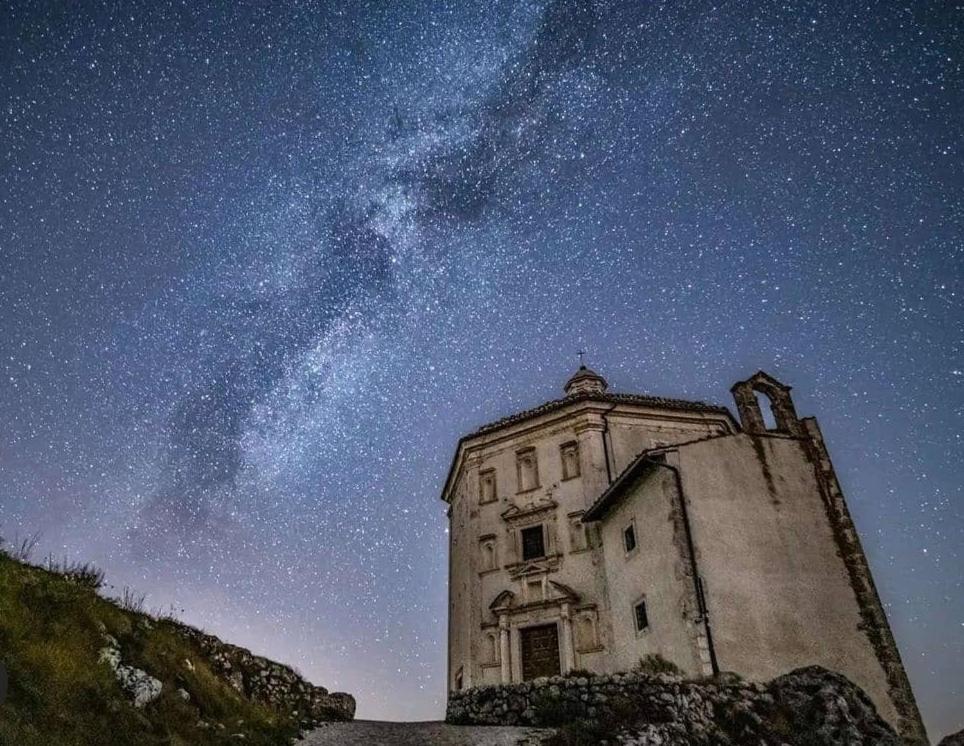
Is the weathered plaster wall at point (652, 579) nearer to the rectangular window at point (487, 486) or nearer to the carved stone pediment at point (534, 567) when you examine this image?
the carved stone pediment at point (534, 567)

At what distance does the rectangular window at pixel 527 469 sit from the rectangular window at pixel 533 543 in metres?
1.80

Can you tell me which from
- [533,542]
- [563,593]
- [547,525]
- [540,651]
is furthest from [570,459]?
[540,651]

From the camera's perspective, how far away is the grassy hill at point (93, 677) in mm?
7512

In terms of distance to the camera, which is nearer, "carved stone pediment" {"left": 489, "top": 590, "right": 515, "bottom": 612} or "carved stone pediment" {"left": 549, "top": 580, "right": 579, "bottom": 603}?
"carved stone pediment" {"left": 549, "top": 580, "right": 579, "bottom": 603}

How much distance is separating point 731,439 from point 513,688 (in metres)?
9.70

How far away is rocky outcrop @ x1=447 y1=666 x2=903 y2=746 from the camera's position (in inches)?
521

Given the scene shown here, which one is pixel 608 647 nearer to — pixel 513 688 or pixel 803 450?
pixel 513 688

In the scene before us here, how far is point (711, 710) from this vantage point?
14.1 meters

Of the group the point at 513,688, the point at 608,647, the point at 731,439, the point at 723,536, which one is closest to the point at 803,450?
the point at 731,439

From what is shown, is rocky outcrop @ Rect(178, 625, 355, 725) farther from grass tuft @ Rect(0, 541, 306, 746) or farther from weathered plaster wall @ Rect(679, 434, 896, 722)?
weathered plaster wall @ Rect(679, 434, 896, 722)

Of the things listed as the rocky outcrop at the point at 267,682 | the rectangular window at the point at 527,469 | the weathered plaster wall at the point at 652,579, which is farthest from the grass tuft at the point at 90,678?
the rectangular window at the point at 527,469

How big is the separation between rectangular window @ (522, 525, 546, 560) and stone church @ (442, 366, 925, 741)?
7cm

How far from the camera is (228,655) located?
13656 mm

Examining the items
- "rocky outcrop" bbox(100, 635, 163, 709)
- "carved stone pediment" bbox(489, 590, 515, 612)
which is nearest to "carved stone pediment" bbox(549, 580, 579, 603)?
"carved stone pediment" bbox(489, 590, 515, 612)
